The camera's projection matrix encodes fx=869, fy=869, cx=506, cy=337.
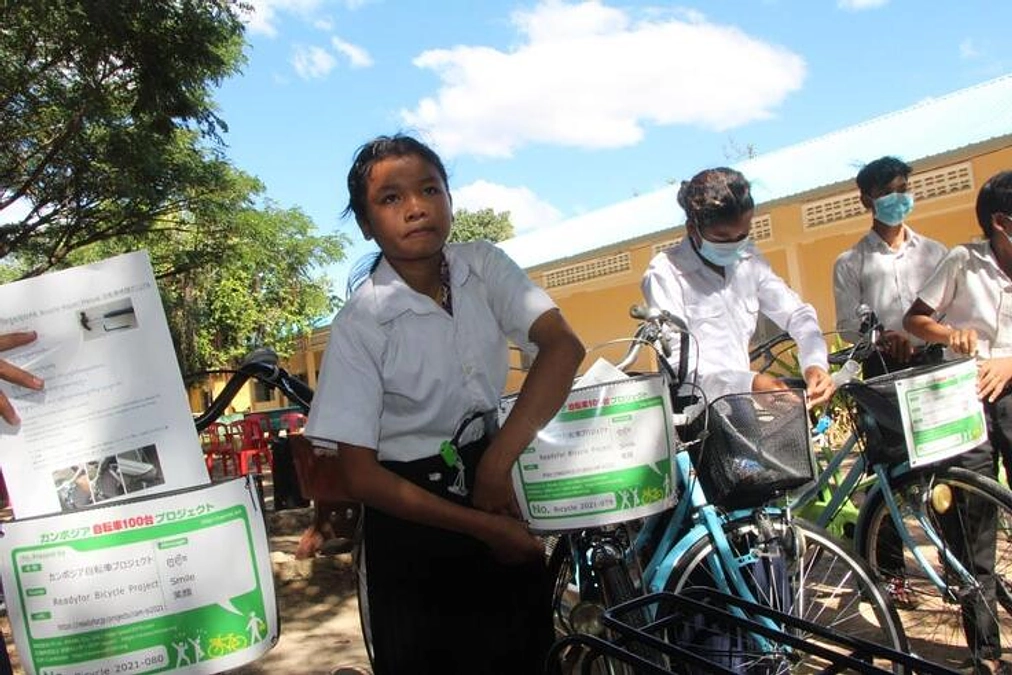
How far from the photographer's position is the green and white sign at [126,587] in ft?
4.32

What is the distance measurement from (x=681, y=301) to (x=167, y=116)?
315 inches

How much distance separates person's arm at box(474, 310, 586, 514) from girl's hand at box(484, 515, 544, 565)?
3 cm

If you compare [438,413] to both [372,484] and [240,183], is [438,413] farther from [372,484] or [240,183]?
[240,183]

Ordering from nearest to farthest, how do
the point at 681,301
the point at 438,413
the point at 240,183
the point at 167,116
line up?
the point at 438,413 → the point at 681,301 → the point at 167,116 → the point at 240,183

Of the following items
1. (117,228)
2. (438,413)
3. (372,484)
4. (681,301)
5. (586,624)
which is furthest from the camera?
(117,228)

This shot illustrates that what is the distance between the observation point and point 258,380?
2061 millimetres

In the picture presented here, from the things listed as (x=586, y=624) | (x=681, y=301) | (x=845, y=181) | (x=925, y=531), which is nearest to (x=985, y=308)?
(x=925, y=531)

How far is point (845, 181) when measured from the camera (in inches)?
506

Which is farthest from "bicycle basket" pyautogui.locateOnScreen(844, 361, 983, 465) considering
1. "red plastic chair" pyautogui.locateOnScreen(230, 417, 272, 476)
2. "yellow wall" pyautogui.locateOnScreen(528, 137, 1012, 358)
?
"yellow wall" pyautogui.locateOnScreen(528, 137, 1012, 358)

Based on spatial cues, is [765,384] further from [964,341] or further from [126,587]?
[126,587]

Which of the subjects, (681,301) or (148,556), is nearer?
(148,556)

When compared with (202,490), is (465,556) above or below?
below

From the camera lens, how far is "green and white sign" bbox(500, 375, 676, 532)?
179cm

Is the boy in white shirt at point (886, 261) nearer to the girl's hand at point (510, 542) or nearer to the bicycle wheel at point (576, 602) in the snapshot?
the bicycle wheel at point (576, 602)
